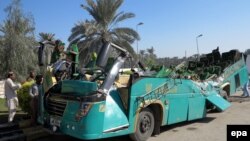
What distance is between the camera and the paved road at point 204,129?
24.8ft

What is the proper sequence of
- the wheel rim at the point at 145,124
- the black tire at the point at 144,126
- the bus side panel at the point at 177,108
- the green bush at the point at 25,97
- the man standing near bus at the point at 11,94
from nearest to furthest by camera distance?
the black tire at the point at 144,126
the wheel rim at the point at 145,124
the bus side panel at the point at 177,108
the man standing near bus at the point at 11,94
the green bush at the point at 25,97

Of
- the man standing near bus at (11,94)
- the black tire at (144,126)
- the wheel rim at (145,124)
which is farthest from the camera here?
the man standing near bus at (11,94)

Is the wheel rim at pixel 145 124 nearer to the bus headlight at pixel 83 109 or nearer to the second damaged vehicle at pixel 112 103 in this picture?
the second damaged vehicle at pixel 112 103

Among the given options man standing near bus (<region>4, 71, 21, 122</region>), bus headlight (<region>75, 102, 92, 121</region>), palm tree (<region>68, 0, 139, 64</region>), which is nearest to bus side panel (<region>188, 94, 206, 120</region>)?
bus headlight (<region>75, 102, 92, 121</region>)

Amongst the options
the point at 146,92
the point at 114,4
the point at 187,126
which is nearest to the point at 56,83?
the point at 146,92

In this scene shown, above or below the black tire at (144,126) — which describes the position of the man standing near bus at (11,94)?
above

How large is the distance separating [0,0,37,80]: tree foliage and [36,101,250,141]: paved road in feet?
54.4

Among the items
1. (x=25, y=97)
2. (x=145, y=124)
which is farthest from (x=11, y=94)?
(x=145, y=124)

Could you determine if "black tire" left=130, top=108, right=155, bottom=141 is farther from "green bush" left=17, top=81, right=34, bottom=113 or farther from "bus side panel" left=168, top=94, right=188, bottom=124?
"green bush" left=17, top=81, right=34, bottom=113

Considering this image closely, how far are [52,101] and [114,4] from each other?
16665mm

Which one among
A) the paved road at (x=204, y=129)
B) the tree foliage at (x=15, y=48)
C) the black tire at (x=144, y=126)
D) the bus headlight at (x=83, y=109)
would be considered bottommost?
the paved road at (x=204, y=129)

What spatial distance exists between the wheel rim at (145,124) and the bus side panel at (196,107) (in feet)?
6.09

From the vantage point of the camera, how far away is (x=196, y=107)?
357 inches

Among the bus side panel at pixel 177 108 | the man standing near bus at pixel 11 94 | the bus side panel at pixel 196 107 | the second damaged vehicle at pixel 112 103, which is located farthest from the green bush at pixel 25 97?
the bus side panel at pixel 196 107
